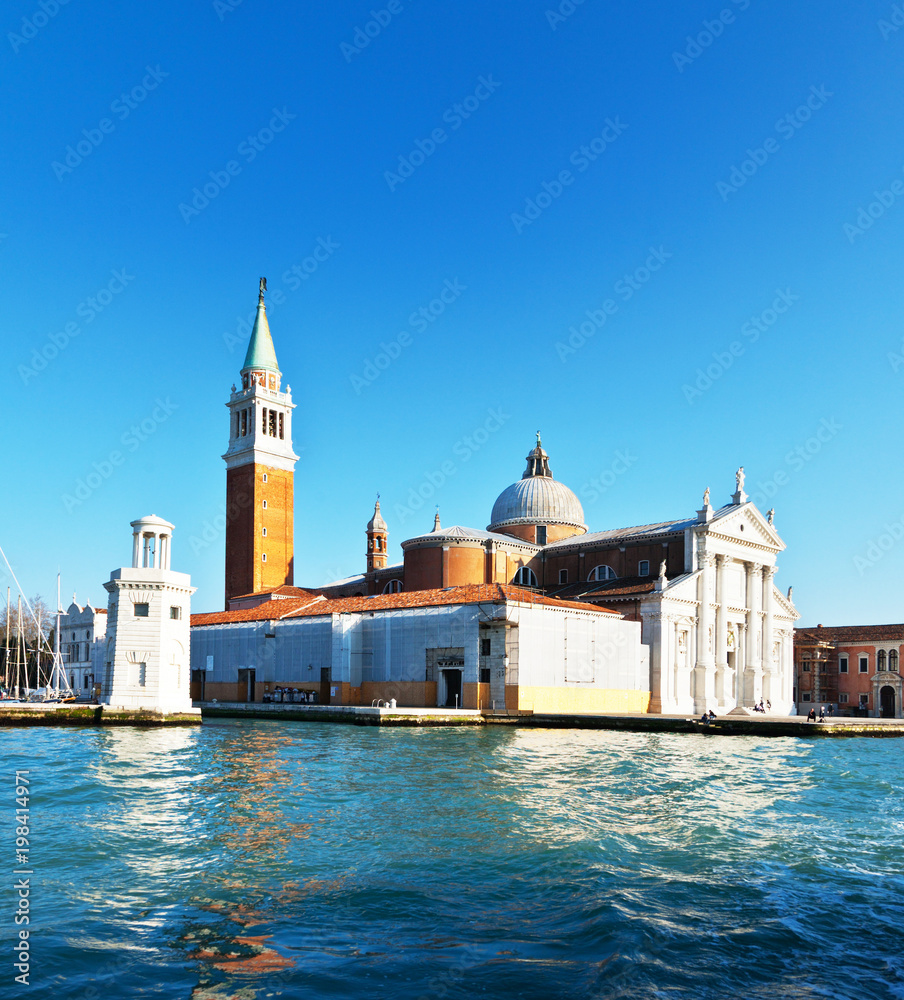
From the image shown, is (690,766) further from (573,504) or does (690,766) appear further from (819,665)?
(819,665)

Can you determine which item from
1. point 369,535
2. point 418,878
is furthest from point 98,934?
point 369,535

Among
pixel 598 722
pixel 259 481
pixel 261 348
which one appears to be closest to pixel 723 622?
pixel 598 722

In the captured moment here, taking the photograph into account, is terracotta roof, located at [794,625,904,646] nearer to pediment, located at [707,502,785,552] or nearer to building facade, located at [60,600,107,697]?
pediment, located at [707,502,785,552]

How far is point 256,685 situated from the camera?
140ft

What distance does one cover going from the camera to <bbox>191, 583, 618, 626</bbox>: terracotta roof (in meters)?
35.5

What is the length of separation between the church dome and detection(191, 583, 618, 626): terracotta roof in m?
9.93

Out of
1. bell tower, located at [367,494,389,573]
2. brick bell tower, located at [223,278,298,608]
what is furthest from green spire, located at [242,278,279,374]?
bell tower, located at [367,494,389,573]

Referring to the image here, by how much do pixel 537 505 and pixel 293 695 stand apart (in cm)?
1794

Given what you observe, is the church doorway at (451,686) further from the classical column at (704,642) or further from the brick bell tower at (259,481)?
the brick bell tower at (259,481)

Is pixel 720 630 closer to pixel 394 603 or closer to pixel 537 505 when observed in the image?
pixel 537 505

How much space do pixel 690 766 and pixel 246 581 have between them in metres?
35.6

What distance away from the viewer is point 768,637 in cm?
4638

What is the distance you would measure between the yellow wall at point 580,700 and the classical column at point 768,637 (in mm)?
9512

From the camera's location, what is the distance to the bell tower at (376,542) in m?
59.4
